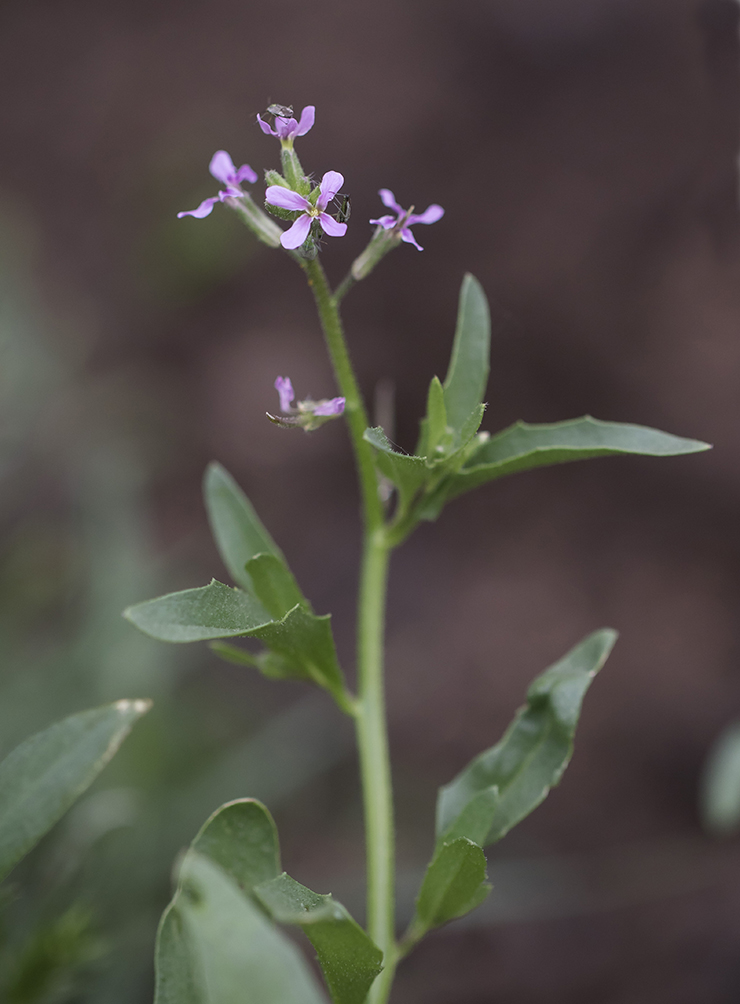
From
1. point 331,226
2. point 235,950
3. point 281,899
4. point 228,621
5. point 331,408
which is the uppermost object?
point 331,226

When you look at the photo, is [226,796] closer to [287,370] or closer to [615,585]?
[615,585]

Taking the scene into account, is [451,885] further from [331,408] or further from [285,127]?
[285,127]

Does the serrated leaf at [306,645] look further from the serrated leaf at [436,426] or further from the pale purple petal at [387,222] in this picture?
the pale purple petal at [387,222]

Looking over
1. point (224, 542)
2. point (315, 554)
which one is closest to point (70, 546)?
point (315, 554)

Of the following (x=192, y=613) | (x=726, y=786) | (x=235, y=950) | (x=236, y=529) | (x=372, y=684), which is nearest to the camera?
(x=235, y=950)

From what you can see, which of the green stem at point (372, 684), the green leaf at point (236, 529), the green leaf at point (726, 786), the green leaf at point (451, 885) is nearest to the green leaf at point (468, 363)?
the green stem at point (372, 684)

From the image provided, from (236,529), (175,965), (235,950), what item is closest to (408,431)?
(236,529)
